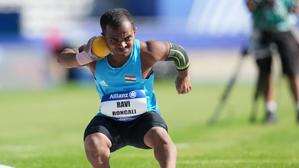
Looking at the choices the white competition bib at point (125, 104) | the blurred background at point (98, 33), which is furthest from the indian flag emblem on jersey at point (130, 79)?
the blurred background at point (98, 33)

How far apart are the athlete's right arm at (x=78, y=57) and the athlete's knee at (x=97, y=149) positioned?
68 cm

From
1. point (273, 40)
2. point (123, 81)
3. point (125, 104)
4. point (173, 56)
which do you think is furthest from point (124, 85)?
point (273, 40)

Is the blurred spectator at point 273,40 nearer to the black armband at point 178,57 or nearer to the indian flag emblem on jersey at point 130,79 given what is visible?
the black armband at point 178,57

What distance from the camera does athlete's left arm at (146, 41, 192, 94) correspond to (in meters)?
4.53

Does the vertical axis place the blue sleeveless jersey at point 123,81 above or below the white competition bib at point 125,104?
above

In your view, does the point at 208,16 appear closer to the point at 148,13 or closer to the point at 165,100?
the point at 148,13

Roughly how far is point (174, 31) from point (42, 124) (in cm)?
1741

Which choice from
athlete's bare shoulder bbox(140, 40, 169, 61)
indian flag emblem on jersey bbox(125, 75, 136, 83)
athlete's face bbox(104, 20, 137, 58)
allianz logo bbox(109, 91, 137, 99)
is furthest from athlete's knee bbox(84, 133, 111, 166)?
athlete's bare shoulder bbox(140, 40, 169, 61)

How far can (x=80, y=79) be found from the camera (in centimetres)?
2511

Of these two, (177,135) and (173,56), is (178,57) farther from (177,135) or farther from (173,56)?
(177,135)

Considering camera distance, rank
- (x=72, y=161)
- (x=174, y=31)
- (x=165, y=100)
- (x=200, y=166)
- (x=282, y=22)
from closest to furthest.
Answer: (x=200, y=166), (x=72, y=161), (x=282, y=22), (x=165, y=100), (x=174, y=31)

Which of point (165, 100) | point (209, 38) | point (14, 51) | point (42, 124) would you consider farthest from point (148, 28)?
point (42, 124)

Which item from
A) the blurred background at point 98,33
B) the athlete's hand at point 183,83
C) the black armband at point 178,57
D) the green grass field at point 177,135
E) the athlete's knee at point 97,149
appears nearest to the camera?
the athlete's knee at point 97,149

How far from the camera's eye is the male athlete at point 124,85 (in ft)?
14.0
